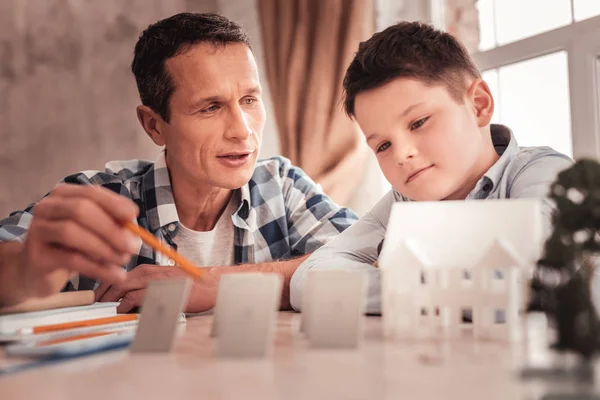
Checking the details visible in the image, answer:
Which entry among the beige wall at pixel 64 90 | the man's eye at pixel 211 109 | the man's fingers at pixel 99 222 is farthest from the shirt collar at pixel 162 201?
the beige wall at pixel 64 90

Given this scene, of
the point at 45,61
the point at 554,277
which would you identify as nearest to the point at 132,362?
the point at 554,277

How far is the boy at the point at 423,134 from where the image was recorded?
131 cm

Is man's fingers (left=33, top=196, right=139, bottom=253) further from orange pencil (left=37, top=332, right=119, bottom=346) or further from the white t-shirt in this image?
the white t-shirt

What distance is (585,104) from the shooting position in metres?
2.17

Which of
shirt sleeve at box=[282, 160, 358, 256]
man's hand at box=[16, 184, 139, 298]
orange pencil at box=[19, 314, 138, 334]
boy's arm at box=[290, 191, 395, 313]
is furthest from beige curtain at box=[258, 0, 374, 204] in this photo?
man's hand at box=[16, 184, 139, 298]

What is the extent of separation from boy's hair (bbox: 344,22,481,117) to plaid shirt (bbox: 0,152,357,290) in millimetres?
499

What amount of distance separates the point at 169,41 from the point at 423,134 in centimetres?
93

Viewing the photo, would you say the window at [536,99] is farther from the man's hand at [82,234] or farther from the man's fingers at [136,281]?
the man's hand at [82,234]

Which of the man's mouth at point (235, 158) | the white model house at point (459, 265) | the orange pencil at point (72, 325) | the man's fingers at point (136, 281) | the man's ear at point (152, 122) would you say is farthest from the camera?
the man's ear at point (152, 122)

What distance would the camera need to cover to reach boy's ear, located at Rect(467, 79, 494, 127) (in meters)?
1.44

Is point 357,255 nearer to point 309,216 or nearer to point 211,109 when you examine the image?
point 309,216

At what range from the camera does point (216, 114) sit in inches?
73.6

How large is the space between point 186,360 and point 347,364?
189mm

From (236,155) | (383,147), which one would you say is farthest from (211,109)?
(383,147)
